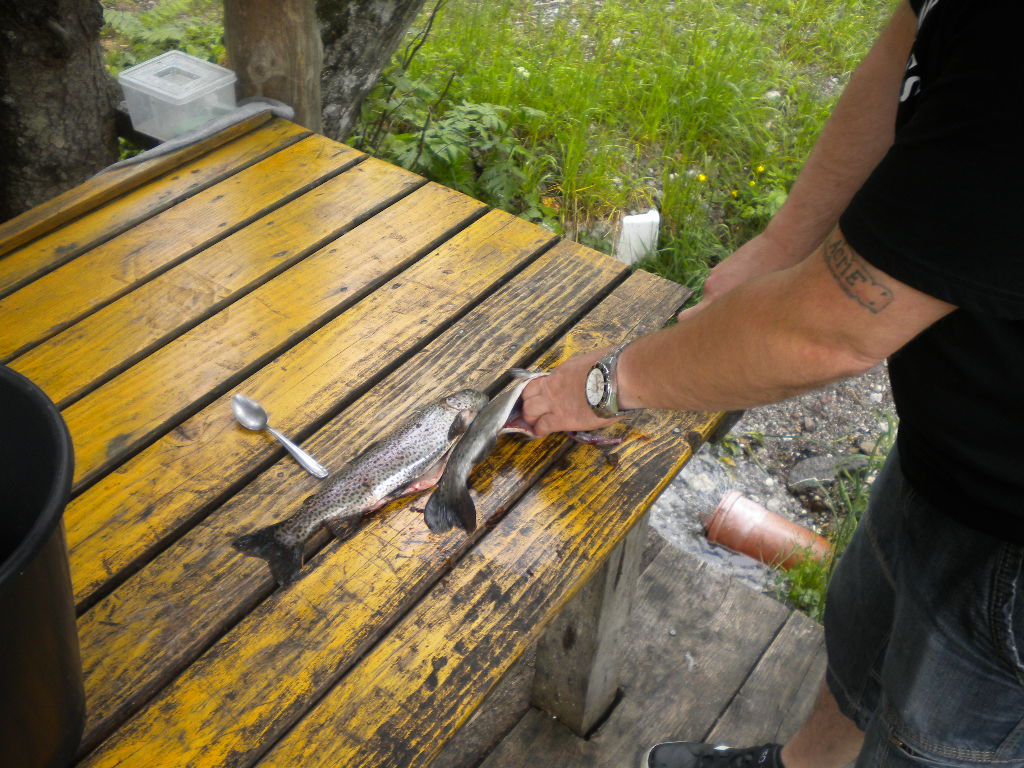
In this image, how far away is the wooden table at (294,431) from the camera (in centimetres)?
148

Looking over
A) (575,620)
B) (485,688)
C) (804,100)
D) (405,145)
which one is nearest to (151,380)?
(485,688)

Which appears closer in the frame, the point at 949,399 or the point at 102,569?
the point at 949,399

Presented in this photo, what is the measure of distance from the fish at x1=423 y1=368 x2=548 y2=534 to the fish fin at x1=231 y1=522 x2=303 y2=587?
0.27m

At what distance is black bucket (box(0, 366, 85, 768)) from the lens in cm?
103

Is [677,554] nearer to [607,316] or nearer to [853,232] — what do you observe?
[607,316]

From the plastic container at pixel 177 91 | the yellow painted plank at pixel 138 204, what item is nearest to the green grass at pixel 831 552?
the yellow painted plank at pixel 138 204

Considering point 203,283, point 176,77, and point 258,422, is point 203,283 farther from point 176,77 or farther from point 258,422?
point 176,77

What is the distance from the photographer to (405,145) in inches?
170

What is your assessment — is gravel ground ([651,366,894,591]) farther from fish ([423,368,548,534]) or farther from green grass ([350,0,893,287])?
fish ([423,368,548,534])

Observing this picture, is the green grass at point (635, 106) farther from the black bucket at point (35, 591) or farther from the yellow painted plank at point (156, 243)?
the black bucket at point (35, 591)

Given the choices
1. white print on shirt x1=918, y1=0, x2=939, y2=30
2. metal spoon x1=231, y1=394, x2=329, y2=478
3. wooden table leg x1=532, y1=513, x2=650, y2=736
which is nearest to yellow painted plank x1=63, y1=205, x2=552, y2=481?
metal spoon x1=231, y1=394, x2=329, y2=478

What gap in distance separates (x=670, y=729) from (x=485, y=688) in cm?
159

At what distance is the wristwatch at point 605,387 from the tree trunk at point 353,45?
257 cm

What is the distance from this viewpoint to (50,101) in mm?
3072
